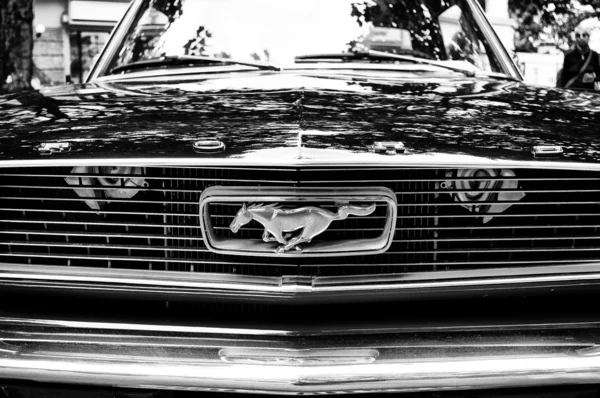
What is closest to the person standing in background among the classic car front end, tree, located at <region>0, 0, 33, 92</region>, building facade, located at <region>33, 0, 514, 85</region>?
tree, located at <region>0, 0, 33, 92</region>

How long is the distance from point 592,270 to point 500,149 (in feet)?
1.44

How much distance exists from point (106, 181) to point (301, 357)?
Answer: 723 millimetres

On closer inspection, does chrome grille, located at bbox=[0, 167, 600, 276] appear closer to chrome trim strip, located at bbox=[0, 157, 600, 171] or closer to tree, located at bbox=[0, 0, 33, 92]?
chrome trim strip, located at bbox=[0, 157, 600, 171]

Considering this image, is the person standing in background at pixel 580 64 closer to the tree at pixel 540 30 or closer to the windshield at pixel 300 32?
the windshield at pixel 300 32

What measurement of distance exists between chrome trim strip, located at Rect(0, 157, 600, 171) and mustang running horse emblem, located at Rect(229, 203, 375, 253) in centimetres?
11

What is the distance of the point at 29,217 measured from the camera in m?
2.35

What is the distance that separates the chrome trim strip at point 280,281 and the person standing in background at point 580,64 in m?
6.91

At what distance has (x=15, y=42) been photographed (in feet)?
34.2

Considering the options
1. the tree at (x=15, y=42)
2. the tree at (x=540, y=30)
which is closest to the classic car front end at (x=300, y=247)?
the tree at (x=15, y=42)

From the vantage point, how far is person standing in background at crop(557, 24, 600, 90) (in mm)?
8930

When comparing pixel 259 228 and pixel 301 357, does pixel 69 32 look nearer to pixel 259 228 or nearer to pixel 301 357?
pixel 259 228

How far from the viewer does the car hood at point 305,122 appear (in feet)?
6.99

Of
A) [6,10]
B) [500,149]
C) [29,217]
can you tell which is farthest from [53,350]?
[6,10]

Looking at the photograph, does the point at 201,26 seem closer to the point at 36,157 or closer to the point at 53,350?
the point at 36,157
